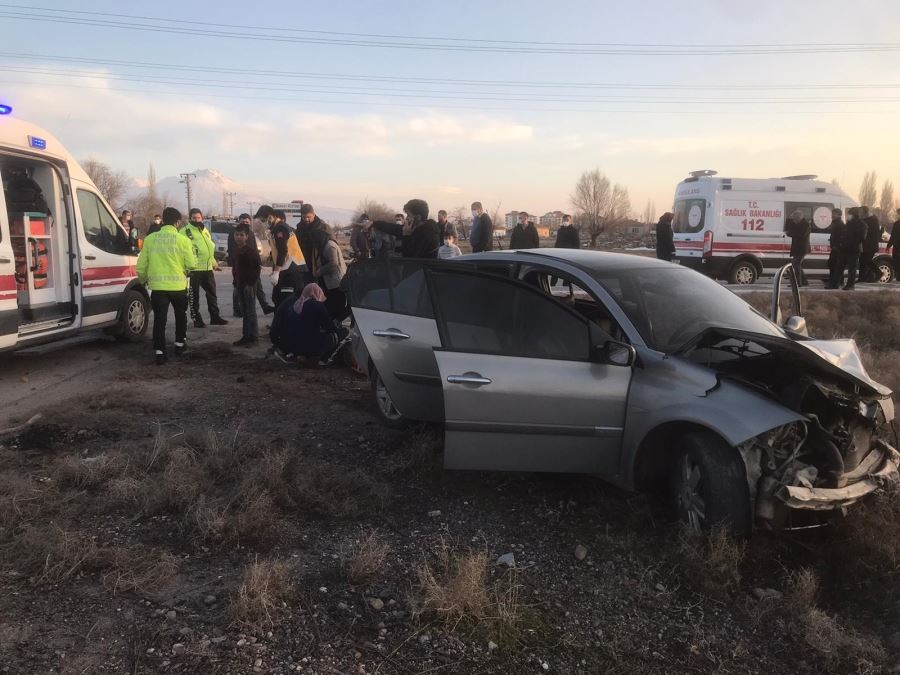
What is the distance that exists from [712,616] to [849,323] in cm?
974

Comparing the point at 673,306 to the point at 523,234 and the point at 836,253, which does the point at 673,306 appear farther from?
the point at 836,253

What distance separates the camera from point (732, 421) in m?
3.21

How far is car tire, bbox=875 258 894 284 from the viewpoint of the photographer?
16.8 m

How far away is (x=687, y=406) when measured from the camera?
11.2 ft

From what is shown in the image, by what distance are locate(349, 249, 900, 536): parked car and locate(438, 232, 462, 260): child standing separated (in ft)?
15.6

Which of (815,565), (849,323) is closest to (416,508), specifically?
(815,565)

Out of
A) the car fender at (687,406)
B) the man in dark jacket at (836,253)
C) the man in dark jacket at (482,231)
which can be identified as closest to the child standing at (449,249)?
the man in dark jacket at (482,231)

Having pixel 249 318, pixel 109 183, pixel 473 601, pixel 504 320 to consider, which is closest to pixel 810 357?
pixel 504 320

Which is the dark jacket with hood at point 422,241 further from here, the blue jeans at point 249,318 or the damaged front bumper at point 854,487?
the damaged front bumper at point 854,487

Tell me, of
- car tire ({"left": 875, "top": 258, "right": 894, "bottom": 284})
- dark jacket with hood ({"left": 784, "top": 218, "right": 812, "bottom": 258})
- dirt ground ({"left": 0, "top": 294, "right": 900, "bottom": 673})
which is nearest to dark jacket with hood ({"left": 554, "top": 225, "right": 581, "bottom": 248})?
dark jacket with hood ({"left": 784, "top": 218, "right": 812, "bottom": 258})

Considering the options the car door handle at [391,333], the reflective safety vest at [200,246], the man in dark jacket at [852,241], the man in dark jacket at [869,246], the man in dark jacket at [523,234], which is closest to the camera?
the car door handle at [391,333]

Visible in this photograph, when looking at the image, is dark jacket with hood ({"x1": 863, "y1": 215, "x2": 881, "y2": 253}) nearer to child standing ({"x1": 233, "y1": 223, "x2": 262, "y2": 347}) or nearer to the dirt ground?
child standing ({"x1": 233, "y1": 223, "x2": 262, "y2": 347})

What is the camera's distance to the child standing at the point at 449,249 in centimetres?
958

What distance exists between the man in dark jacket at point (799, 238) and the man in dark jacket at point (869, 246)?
113cm
